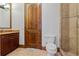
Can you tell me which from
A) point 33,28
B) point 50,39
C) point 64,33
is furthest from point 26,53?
point 64,33

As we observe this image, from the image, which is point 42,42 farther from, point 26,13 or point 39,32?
point 26,13

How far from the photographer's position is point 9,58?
3.81ft

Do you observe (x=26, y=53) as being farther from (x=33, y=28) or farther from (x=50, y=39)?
(x=50, y=39)

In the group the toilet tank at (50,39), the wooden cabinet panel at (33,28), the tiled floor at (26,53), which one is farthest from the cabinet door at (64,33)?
the tiled floor at (26,53)

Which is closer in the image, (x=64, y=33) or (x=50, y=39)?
(x=50, y=39)

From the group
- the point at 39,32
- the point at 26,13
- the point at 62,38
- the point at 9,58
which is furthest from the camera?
the point at 62,38

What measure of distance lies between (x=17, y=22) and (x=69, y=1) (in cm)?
111

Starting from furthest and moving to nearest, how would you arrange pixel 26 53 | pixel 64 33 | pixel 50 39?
pixel 64 33, pixel 50 39, pixel 26 53

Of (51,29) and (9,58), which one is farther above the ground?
(51,29)

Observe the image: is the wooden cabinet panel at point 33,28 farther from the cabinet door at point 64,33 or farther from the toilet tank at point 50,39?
the cabinet door at point 64,33

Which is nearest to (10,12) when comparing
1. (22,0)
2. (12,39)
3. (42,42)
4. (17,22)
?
(17,22)

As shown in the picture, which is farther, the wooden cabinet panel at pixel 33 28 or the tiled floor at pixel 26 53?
the wooden cabinet panel at pixel 33 28

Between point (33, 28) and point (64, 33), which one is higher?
point (33, 28)

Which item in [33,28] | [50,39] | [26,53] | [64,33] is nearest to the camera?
[26,53]
